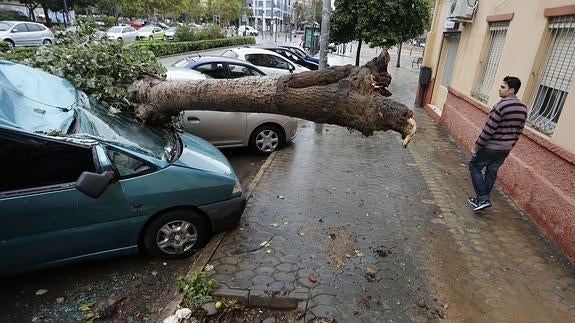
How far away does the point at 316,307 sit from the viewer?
10.3 ft

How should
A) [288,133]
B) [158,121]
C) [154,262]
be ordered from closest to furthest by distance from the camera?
[154,262] → [158,121] → [288,133]

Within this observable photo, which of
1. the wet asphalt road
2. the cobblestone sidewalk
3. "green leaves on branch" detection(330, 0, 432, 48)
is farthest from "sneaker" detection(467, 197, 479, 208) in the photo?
"green leaves on branch" detection(330, 0, 432, 48)

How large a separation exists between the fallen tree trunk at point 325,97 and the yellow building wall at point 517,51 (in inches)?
113

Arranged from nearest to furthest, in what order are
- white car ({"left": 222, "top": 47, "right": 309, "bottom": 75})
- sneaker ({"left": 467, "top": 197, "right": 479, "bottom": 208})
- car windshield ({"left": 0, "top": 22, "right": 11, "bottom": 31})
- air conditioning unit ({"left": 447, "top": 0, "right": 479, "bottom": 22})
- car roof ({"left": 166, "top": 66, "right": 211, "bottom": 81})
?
sneaker ({"left": 467, "top": 197, "right": 479, "bottom": 208}) → car roof ({"left": 166, "top": 66, "right": 211, "bottom": 81}) → air conditioning unit ({"left": 447, "top": 0, "right": 479, "bottom": 22}) → white car ({"left": 222, "top": 47, "right": 309, "bottom": 75}) → car windshield ({"left": 0, "top": 22, "right": 11, "bottom": 31})

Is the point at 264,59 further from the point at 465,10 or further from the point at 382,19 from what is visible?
the point at 465,10

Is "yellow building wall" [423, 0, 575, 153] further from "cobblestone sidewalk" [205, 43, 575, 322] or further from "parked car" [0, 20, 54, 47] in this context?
"parked car" [0, 20, 54, 47]

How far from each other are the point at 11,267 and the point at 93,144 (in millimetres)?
1213

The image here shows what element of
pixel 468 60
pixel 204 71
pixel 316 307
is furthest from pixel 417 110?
pixel 316 307

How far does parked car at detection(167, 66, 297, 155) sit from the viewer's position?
6.24 metres

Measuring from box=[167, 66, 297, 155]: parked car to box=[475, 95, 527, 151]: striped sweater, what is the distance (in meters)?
3.58

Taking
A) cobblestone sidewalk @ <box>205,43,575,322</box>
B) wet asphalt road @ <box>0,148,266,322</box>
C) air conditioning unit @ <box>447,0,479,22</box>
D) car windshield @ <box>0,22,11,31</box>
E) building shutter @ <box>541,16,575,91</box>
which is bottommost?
wet asphalt road @ <box>0,148,266,322</box>

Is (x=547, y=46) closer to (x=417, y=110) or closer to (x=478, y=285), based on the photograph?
(x=478, y=285)

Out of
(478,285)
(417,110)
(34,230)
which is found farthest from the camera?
(417,110)

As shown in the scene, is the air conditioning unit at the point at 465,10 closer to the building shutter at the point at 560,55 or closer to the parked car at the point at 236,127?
the building shutter at the point at 560,55
